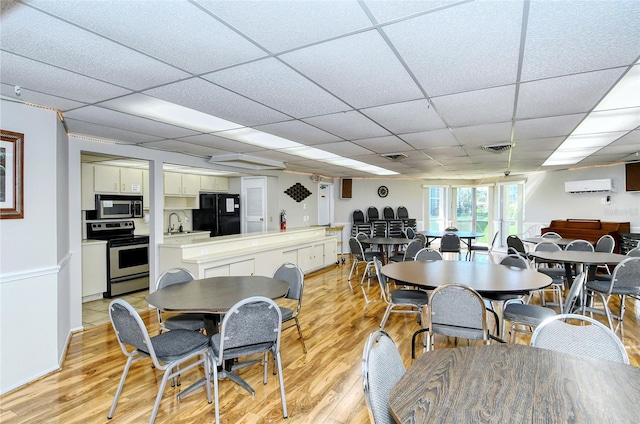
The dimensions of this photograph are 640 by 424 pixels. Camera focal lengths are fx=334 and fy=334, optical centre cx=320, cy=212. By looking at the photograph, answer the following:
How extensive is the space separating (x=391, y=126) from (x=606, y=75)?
184cm

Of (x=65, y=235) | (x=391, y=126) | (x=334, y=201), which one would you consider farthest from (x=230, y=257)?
(x=334, y=201)

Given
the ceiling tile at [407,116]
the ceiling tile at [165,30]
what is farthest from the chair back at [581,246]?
the ceiling tile at [165,30]

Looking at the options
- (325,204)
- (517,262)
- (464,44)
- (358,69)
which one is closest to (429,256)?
(517,262)

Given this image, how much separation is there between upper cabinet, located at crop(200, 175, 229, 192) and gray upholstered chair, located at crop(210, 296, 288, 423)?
205 inches

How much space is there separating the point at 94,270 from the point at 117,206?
1.16 m

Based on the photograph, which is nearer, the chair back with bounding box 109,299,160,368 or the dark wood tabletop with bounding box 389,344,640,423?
the dark wood tabletop with bounding box 389,344,640,423

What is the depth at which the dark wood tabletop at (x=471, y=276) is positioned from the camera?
2867 millimetres

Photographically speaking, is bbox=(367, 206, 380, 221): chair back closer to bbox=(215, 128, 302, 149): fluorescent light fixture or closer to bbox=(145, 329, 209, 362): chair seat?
bbox=(215, 128, 302, 149): fluorescent light fixture

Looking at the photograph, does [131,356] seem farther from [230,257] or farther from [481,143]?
[481,143]

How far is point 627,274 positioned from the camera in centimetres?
363

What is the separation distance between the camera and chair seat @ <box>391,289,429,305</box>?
3453 mm

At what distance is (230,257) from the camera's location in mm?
4801

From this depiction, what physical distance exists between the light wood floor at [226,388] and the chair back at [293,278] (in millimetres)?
587

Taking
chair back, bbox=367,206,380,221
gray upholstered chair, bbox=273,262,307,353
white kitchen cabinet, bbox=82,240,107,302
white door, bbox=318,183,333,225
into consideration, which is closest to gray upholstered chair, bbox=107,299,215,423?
gray upholstered chair, bbox=273,262,307,353
